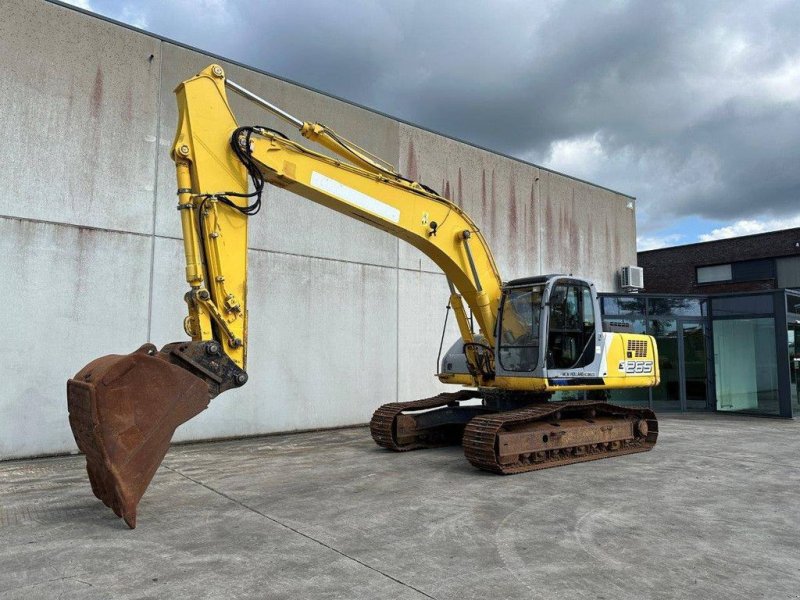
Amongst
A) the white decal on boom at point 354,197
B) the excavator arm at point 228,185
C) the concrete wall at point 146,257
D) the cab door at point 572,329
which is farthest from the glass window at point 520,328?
the concrete wall at point 146,257

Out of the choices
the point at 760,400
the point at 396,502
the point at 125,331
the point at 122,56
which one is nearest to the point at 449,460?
the point at 396,502

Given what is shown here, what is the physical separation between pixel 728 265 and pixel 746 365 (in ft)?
57.6

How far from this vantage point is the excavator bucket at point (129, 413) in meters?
4.80

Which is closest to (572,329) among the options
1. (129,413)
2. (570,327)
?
(570,327)

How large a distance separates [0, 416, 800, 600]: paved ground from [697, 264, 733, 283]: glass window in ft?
81.7

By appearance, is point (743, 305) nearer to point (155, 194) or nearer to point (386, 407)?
point (386, 407)

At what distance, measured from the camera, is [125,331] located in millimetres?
9633

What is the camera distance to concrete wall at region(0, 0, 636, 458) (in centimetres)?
886

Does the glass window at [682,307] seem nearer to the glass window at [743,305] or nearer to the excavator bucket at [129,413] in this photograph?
the glass window at [743,305]

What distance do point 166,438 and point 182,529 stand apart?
2.72ft

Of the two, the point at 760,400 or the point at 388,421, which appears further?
the point at 760,400

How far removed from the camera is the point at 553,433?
8.14 metres

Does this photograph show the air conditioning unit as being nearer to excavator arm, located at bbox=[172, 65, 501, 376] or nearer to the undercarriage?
the undercarriage

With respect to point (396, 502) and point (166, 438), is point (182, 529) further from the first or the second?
point (396, 502)
